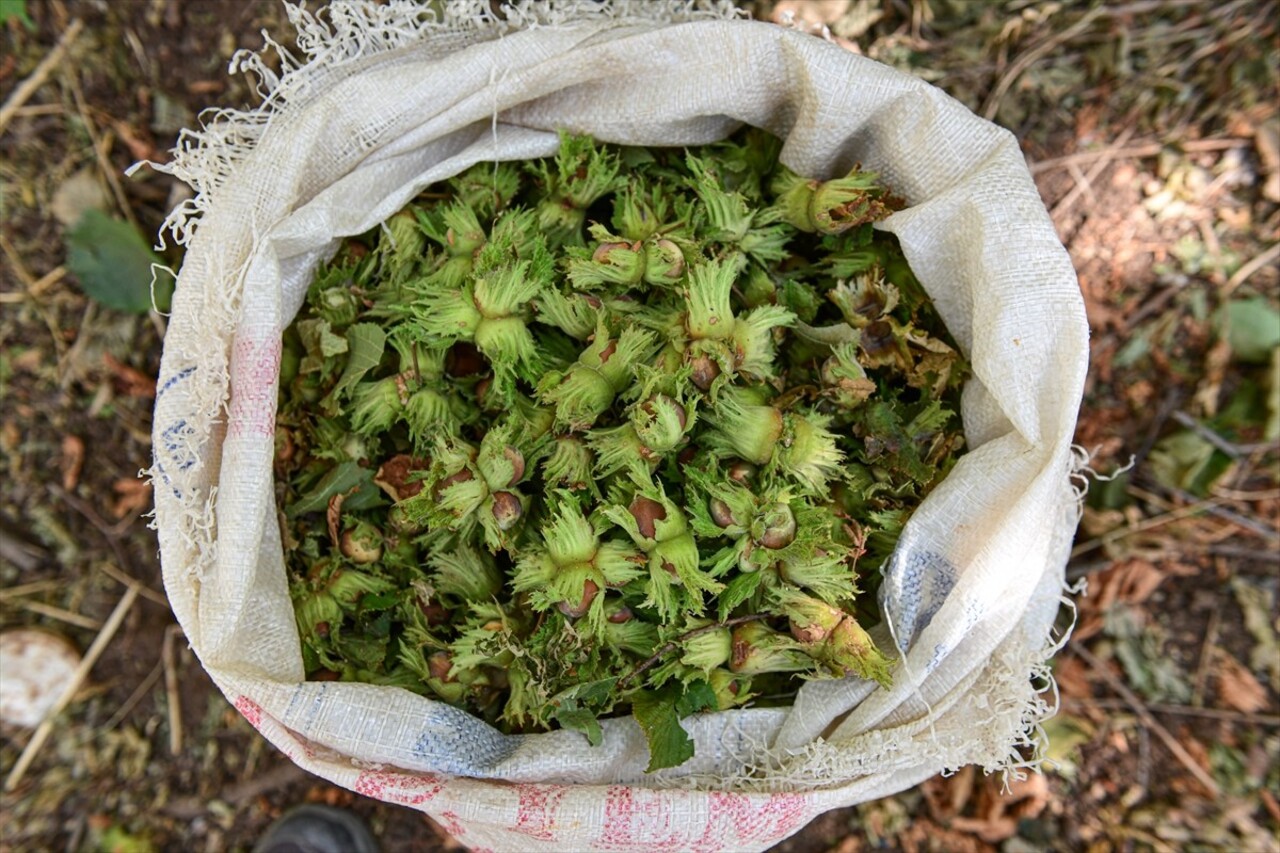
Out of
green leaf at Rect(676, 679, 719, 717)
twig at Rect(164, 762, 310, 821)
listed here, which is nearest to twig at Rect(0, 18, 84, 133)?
twig at Rect(164, 762, 310, 821)

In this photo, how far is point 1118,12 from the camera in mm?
1989

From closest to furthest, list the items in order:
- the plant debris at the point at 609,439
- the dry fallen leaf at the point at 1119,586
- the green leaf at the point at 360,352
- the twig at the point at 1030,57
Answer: the plant debris at the point at 609,439 < the green leaf at the point at 360,352 < the twig at the point at 1030,57 < the dry fallen leaf at the point at 1119,586

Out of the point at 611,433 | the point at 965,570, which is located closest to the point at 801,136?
the point at 611,433

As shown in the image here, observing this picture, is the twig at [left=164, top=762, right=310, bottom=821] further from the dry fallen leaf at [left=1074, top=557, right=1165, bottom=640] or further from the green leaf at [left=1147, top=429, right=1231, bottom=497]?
the green leaf at [left=1147, top=429, right=1231, bottom=497]

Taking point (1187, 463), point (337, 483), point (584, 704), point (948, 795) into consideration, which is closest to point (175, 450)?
point (337, 483)

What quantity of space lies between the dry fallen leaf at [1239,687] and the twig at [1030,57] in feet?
4.33

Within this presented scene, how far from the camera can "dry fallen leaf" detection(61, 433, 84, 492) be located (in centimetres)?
208

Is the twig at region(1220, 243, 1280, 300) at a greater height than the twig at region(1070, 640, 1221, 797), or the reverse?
the twig at region(1220, 243, 1280, 300)

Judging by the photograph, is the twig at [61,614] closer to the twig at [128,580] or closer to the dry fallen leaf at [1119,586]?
the twig at [128,580]

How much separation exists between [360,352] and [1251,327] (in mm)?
1863

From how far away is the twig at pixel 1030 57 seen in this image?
1.97 meters

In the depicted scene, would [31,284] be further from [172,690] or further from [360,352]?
[360,352]

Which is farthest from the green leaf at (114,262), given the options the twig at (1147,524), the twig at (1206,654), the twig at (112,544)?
the twig at (1206,654)

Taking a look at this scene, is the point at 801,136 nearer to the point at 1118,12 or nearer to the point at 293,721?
the point at 1118,12
